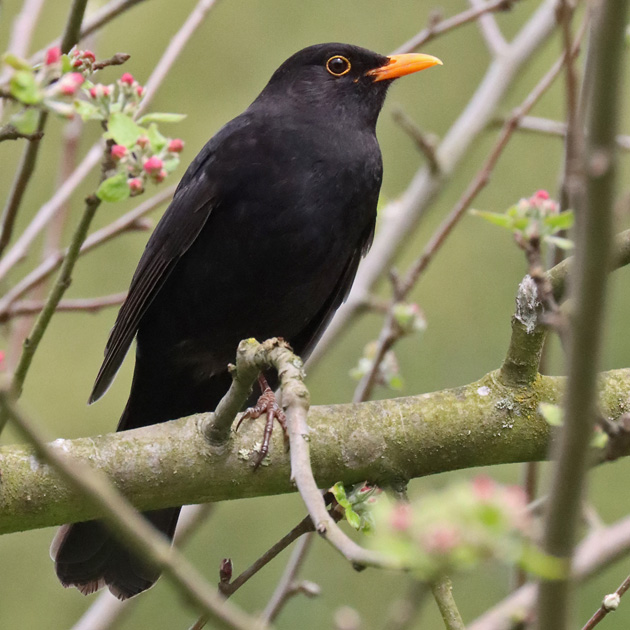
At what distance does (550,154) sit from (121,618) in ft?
17.3

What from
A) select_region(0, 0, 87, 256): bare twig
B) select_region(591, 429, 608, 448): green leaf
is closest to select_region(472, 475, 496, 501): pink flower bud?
select_region(591, 429, 608, 448): green leaf

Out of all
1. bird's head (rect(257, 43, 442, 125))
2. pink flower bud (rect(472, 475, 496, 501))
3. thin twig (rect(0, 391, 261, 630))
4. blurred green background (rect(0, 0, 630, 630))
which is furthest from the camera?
blurred green background (rect(0, 0, 630, 630))

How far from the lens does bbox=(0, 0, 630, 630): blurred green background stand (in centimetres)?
637

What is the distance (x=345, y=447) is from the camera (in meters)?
2.76

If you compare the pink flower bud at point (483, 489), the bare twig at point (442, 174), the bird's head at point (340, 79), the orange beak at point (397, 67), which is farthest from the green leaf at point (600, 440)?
the orange beak at point (397, 67)

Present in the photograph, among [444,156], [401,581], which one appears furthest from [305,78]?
[401,581]

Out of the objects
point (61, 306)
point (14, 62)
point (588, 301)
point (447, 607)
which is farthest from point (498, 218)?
point (61, 306)

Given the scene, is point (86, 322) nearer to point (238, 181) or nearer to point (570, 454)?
point (238, 181)

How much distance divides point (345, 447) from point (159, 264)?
4.11 feet

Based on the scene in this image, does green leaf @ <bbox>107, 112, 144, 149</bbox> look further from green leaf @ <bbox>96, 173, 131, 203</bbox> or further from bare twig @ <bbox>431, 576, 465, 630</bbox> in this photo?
bare twig @ <bbox>431, 576, 465, 630</bbox>

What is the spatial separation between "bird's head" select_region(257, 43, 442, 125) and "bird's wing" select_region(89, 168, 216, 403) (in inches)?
25.7

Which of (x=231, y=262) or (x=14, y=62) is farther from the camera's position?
(x=231, y=262)

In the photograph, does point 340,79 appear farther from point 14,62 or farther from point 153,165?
point 14,62

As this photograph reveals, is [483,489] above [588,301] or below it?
below
